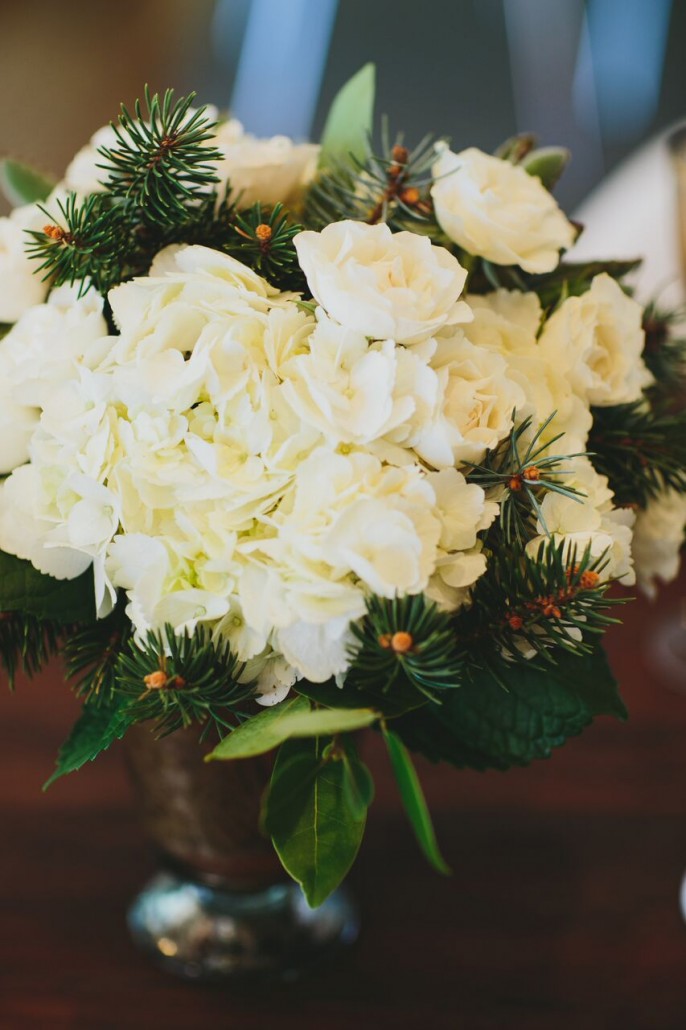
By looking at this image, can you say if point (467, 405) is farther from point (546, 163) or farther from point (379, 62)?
point (379, 62)

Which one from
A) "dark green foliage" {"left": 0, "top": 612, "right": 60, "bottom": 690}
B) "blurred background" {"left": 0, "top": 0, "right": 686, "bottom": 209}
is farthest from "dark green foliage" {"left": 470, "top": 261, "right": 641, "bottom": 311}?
"blurred background" {"left": 0, "top": 0, "right": 686, "bottom": 209}

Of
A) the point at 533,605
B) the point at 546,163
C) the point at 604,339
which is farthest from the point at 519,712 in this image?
the point at 546,163

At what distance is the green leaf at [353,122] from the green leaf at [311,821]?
11.7 inches

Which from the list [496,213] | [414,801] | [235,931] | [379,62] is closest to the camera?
[414,801]

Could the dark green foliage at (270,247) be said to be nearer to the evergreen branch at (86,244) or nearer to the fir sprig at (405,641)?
the evergreen branch at (86,244)

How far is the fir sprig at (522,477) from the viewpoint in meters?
0.36

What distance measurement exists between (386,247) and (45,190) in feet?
0.75

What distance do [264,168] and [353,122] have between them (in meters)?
0.08

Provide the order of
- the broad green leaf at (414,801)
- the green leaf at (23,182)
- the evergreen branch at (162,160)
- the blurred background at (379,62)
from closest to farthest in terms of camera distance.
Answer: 1. the broad green leaf at (414,801)
2. the evergreen branch at (162,160)
3. the green leaf at (23,182)
4. the blurred background at (379,62)

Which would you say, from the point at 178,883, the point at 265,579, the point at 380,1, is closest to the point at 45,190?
the point at 265,579

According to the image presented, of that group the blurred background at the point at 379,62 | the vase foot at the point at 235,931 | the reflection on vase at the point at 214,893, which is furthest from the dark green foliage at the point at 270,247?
the blurred background at the point at 379,62

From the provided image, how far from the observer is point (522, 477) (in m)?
0.36

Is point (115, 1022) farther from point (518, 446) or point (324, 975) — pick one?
point (518, 446)

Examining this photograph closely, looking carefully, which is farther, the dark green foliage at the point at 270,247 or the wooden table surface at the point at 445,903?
the wooden table surface at the point at 445,903
